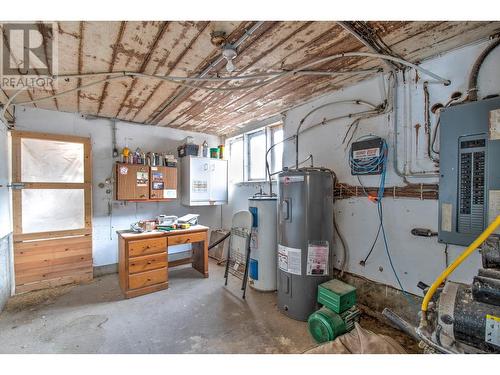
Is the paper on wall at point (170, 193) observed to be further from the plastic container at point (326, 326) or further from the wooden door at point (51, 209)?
the plastic container at point (326, 326)

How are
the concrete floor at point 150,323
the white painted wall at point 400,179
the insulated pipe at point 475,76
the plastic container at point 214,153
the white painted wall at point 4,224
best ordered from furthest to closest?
the plastic container at point 214,153, the white painted wall at point 4,224, the concrete floor at point 150,323, the white painted wall at point 400,179, the insulated pipe at point 475,76

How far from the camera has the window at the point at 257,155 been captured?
3811 millimetres

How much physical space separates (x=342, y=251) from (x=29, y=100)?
13.3ft

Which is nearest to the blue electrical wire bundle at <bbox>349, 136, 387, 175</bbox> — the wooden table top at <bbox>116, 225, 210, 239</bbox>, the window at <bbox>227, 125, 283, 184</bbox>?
the window at <bbox>227, 125, 283, 184</bbox>

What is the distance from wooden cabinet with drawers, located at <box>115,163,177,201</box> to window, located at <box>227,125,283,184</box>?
1.17 metres

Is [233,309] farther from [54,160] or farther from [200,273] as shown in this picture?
[54,160]

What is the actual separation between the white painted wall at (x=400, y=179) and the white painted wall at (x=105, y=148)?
8.74ft

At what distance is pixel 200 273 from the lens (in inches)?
137

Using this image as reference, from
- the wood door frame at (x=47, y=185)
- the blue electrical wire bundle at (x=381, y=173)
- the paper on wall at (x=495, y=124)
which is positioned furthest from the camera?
the wood door frame at (x=47, y=185)

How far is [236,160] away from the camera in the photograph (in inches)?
173

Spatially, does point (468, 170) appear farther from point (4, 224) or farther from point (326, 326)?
point (4, 224)

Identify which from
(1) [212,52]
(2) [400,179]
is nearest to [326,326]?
(2) [400,179]


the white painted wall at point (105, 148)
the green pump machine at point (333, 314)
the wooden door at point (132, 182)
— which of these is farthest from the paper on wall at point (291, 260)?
the white painted wall at point (105, 148)

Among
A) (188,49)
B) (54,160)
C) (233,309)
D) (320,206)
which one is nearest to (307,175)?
(320,206)
